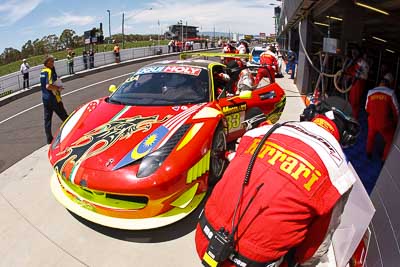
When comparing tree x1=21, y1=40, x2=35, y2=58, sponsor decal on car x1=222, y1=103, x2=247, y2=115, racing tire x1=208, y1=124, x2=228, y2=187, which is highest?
tree x1=21, y1=40, x2=35, y2=58

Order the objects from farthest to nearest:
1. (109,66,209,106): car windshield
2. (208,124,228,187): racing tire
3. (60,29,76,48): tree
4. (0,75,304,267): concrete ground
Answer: (60,29,76,48): tree < (109,66,209,106): car windshield < (208,124,228,187): racing tire < (0,75,304,267): concrete ground

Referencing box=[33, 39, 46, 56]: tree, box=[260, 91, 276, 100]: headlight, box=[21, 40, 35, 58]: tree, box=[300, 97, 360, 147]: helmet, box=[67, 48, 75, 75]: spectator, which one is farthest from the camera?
box=[33, 39, 46, 56]: tree

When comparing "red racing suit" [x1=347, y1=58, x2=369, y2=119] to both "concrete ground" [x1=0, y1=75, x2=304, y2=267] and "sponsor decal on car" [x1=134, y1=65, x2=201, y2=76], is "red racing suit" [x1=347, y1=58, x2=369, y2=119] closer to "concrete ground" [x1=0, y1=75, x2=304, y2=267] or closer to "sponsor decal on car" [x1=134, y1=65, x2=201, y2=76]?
"sponsor decal on car" [x1=134, y1=65, x2=201, y2=76]

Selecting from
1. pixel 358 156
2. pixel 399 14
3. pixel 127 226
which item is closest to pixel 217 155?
pixel 127 226

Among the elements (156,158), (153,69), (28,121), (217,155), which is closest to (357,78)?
(153,69)

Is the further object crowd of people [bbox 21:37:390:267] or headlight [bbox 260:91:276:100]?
headlight [bbox 260:91:276:100]

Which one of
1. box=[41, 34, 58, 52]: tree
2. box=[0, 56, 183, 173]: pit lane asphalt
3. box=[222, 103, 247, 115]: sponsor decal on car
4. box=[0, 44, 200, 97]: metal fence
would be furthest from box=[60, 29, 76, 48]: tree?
box=[222, 103, 247, 115]: sponsor decal on car

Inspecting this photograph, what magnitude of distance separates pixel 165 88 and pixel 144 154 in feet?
5.28

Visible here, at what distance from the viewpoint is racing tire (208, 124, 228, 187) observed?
368 cm

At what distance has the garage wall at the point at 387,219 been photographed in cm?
191

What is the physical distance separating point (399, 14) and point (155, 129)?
7.57 meters

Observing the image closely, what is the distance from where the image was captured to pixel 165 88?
176 inches

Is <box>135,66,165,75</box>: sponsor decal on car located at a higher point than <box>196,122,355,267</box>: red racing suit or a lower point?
higher

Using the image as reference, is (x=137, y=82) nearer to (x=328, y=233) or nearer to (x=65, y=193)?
(x=65, y=193)
